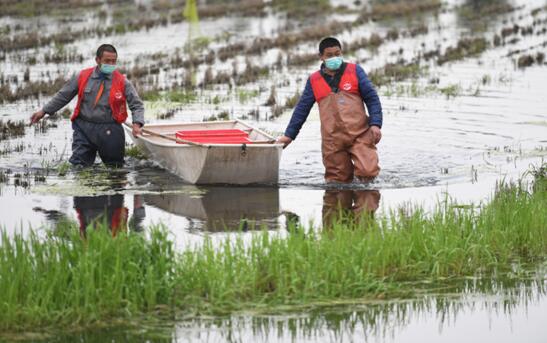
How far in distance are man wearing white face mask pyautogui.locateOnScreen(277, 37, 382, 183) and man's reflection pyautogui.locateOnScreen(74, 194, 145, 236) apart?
1.66 m

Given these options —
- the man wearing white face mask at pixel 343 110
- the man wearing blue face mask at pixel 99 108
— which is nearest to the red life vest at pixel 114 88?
the man wearing blue face mask at pixel 99 108

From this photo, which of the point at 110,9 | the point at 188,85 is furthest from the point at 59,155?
the point at 110,9

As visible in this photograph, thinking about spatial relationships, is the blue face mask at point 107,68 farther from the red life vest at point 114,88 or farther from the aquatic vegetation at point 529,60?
the aquatic vegetation at point 529,60

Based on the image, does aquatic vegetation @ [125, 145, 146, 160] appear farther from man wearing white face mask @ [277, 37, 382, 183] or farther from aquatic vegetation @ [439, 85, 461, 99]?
aquatic vegetation @ [439, 85, 461, 99]

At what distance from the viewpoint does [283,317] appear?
20.3 feet

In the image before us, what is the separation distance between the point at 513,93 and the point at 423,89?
1547mm

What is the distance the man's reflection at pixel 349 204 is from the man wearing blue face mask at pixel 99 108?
228 centimetres

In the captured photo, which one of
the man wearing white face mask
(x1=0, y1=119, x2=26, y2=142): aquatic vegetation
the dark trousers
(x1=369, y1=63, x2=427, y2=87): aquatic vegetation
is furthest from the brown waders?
(x1=369, y1=63, x2=427, y2=87): aquatic vegetation

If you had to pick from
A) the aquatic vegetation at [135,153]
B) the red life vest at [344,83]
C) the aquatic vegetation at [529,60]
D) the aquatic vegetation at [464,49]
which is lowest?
the aquatic vegetation at [135,153]

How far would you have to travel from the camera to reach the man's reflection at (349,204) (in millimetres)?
9148

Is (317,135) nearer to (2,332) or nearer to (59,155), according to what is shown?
(59,155)

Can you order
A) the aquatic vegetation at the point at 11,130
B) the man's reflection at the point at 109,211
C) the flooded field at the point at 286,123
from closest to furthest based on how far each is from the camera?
the flooded field at the point at 286,123 → the man's reflection at the point at 109,211 → the aquatic vegetation at the point at 11,130

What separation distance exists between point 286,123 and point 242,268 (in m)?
8.66

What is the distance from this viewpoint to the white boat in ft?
33.7
